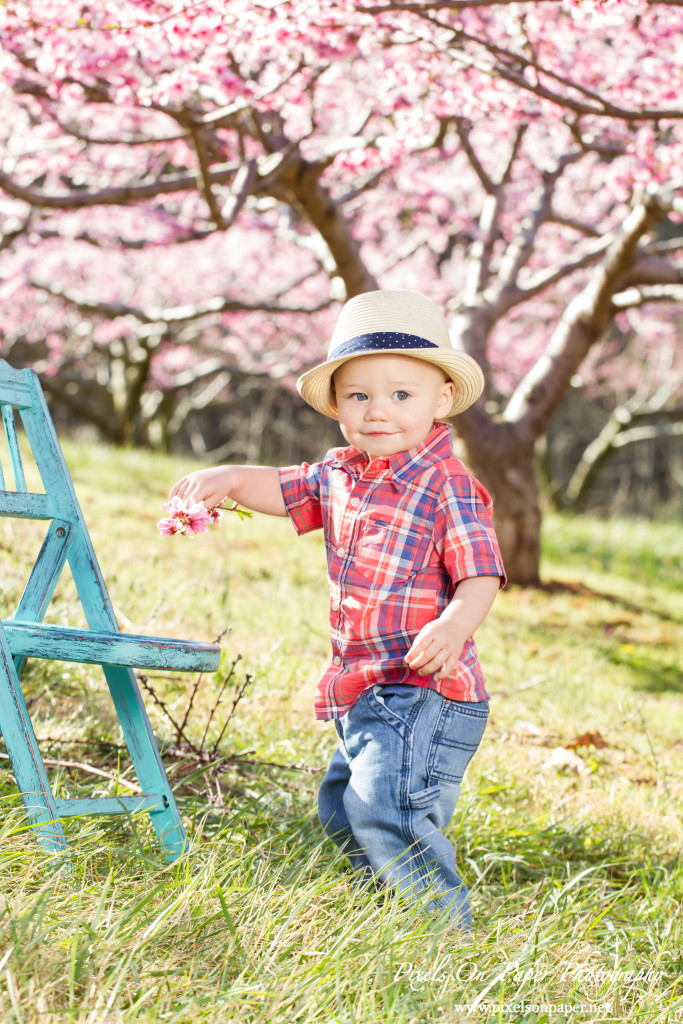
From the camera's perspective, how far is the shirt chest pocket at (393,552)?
6.64ft

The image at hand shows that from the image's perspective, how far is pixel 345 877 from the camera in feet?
6.22

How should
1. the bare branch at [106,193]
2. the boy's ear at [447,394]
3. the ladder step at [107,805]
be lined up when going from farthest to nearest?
1. the bare branch at [106,193]
2. the boy's ear at [447,394]
3. the ladder step at [107,805]

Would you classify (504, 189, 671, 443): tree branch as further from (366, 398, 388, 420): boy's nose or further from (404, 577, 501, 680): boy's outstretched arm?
(404, 577, 501, 680): boy's outstretched arm

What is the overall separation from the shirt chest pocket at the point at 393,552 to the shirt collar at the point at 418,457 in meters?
0.10

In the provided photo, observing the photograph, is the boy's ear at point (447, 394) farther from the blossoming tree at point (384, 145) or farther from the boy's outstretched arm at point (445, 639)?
the blossoming tree at point (384, 145)

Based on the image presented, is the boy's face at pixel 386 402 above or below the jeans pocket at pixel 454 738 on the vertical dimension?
above

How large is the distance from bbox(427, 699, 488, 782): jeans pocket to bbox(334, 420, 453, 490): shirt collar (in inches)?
20.2

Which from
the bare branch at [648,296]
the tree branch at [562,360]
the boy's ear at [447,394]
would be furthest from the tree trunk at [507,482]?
the boy's ear at [447,394]

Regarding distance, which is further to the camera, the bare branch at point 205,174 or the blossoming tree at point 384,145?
the bare branch at point 205,174

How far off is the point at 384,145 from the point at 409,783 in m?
4.17

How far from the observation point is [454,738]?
2012 millimetres

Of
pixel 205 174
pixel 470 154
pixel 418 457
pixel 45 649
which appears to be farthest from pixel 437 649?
pixel 470 154

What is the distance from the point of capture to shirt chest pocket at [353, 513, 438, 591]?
2.03 m

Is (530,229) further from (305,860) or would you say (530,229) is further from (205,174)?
(305,860)
